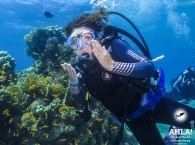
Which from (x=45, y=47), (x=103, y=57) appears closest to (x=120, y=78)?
(x=103, y=57)

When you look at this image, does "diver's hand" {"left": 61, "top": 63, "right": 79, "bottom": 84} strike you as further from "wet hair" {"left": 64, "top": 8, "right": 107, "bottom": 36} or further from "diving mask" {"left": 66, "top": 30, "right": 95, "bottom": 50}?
"wet hair" {"left": 64, "top": 8, "right": 107, "bottom": 36}

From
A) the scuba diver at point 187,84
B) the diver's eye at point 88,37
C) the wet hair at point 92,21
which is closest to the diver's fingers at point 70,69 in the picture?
the diver's eye at point 88,37

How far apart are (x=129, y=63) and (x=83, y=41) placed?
109 centimetres

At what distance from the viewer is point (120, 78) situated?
455 centimetres

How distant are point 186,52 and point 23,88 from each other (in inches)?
5572

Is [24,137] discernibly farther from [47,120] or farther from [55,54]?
[55,54]

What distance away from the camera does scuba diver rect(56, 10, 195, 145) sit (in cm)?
429

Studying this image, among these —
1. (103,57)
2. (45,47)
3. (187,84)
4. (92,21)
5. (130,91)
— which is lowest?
(130,91)

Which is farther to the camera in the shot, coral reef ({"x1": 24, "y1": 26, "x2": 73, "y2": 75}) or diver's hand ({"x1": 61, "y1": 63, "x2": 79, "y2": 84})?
coral reef ({"x1": 24, "y1": 26, "x2": 73, "y2": 75})

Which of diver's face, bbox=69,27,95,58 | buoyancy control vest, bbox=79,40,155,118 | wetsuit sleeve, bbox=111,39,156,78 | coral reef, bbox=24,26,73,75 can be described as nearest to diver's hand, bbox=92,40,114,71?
wetsuit sleeve, bbox=111,39,156,78

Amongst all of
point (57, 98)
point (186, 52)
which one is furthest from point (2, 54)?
point (186, 52)

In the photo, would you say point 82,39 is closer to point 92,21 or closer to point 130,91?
point 92,21

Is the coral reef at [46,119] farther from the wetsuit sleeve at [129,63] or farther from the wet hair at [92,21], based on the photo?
the wetsuit sleeve at [129,63]

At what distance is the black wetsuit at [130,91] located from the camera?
4344 millimetres
